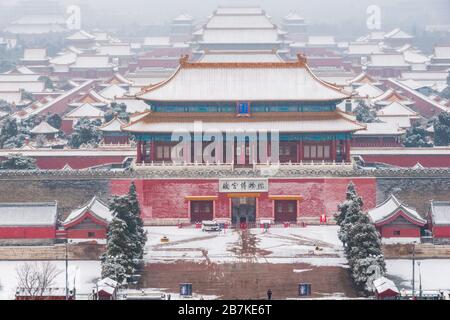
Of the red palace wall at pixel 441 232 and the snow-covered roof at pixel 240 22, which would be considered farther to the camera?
the snow-covered roof at pixel 240 22

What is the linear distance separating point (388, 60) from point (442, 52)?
6.53m

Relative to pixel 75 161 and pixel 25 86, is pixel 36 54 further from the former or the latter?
pixel 75 161

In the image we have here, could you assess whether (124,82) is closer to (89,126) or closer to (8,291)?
(89,126)

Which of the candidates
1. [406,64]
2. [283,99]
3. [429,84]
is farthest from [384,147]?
[406,64]

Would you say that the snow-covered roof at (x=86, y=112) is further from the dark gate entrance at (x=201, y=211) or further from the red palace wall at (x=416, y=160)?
the dark gate entrance at (x=201, y=211)

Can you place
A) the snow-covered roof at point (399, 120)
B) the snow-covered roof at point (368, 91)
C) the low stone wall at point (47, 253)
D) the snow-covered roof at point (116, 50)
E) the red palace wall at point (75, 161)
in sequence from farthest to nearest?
the snow-covered roof at point (116, 50), the snow-covered roof at point (368, 91), the snow-covered roof at point (399, 120), the red palace wall at point (75, 161), the low stone wall at point (47, 253)

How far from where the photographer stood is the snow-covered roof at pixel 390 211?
32.0m

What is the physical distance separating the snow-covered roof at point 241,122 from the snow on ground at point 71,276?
7618 millimetres

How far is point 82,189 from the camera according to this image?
36.5 m

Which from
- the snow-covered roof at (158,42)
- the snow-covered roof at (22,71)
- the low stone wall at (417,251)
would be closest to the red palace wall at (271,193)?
the low stone wall at (417,251)

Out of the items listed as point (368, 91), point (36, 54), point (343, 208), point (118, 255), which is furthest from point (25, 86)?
point (118, 255)

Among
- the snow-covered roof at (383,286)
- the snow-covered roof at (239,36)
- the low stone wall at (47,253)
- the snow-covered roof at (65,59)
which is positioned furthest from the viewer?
the snow-covered roof at (65,59)

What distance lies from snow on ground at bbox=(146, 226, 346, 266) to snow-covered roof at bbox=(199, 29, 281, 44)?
38.1 metres

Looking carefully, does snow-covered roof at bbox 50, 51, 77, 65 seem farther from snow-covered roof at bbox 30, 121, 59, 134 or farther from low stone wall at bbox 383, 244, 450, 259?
low stone wall at bbox 383, 244, 450, 259
